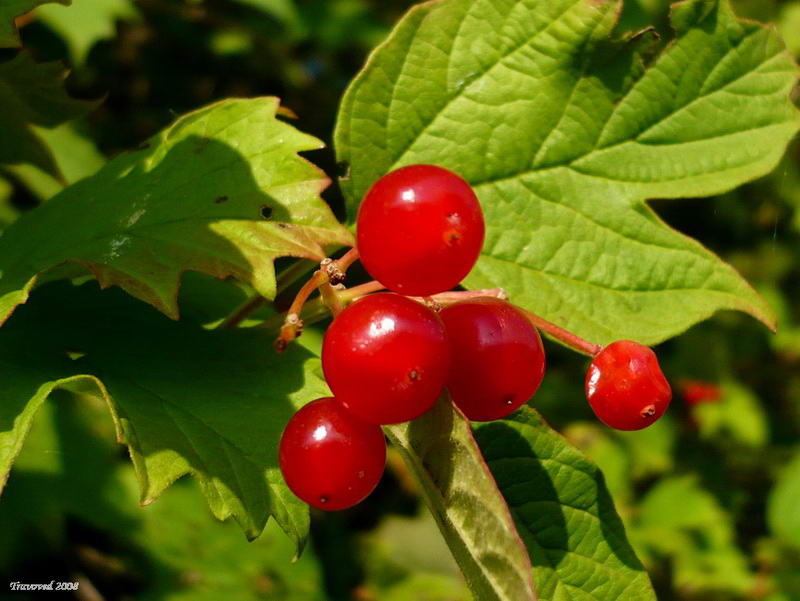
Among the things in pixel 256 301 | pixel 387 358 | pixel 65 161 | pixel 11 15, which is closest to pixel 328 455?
pixel 387 358

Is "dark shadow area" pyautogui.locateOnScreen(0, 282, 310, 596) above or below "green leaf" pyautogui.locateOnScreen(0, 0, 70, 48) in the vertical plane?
below

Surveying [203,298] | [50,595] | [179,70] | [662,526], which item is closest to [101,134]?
[179,70]

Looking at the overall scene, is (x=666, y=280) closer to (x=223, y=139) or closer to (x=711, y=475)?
(x=223, y=139)

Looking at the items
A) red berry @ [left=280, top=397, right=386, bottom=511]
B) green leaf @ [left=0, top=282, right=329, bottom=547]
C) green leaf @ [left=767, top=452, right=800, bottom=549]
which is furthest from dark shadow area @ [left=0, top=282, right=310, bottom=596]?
green leaf @ [left=767, top=452, right=800, bottom=549]

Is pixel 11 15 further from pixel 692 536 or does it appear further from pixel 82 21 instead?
pixel 692 536

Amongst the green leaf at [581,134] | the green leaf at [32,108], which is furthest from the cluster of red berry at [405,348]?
the green leaf at [32,108]

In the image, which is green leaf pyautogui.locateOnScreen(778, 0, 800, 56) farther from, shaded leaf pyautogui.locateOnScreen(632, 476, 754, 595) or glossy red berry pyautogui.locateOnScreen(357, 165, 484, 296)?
glossy red berry pyautogui.locateOnScreen(357, 165, 484, 296)

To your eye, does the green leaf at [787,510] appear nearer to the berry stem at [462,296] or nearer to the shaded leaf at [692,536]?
Result: the shaded leaf at [692,536]
